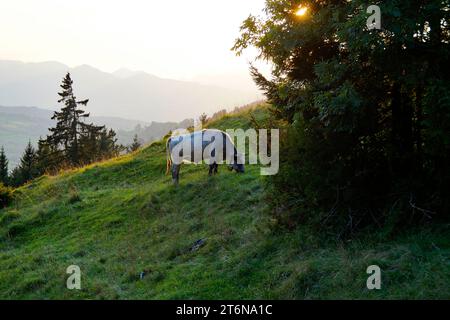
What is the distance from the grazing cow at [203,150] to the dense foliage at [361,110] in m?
7.26

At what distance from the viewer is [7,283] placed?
39.7 feet

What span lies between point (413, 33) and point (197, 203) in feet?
29.3

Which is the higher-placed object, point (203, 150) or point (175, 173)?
point (203, 150)

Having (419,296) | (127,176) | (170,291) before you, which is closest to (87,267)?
(170,291)

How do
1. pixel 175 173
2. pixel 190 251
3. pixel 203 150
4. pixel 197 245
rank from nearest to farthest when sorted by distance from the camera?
pixel 190 251
pixel 197 245
pixel 175 173
pixel 203 150

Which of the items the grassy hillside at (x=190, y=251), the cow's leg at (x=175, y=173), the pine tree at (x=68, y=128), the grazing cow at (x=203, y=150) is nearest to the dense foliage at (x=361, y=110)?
the grassy hillside at (x=190, y=251)

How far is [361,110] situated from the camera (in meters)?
8.16

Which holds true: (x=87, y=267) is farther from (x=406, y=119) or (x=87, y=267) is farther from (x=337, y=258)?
(x=406, y=119)

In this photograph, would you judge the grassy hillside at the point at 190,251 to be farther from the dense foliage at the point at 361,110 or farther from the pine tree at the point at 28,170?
the pine tree at the point at 28,170

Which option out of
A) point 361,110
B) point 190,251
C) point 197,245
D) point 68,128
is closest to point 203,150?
point 197,245

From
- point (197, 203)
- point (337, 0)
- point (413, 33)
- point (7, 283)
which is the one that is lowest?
point (7, 283)

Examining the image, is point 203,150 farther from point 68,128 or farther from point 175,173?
point 68,128

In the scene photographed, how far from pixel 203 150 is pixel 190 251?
7.45 meters

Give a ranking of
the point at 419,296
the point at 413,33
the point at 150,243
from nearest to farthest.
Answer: the point at 419,296
the point at 413,33
the point at 150,243
